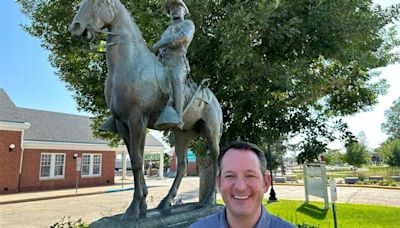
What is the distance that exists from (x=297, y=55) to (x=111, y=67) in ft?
17.4

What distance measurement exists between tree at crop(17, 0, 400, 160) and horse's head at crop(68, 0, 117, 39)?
9.55 ft

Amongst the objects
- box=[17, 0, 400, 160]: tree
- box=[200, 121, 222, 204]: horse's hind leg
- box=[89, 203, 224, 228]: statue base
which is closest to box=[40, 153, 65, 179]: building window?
box=[17, 0, 400, 160]: tree

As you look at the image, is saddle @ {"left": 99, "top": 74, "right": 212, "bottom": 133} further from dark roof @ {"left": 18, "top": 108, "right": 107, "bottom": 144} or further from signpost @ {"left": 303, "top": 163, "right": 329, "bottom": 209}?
dark roof @ {"left": 18, "top": 108, "right": 107, "bottom": 144}

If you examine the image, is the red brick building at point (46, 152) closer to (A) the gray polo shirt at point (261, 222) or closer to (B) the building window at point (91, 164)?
(B) the building window at point (91, 164)

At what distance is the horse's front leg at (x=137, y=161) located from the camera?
3658 millimetres

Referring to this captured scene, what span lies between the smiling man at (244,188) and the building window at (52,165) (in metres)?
24.3

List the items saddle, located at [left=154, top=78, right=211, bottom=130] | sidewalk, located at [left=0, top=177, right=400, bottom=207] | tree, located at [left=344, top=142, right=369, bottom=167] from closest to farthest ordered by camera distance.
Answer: saddle, located at [left=154, top=78, right=211, bottom=130] < sidewalk, located at [left=0, top=177, right=400, bottom=207] < tree, located at [left=344, top=142, right=369, bottom=167]

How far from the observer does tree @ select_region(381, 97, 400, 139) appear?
6031cm

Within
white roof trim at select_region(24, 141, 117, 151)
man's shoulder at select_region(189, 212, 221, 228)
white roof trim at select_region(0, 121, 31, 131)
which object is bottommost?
man's shoulder at select_region(189, 212, 221, 228)

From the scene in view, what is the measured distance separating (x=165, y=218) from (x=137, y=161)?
0.74 m

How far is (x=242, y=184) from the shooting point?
153 cm

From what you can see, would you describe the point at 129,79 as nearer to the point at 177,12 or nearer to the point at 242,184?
the point at 177,12

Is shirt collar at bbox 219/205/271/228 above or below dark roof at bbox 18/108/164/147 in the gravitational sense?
below

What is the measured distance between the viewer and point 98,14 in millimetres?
3557
